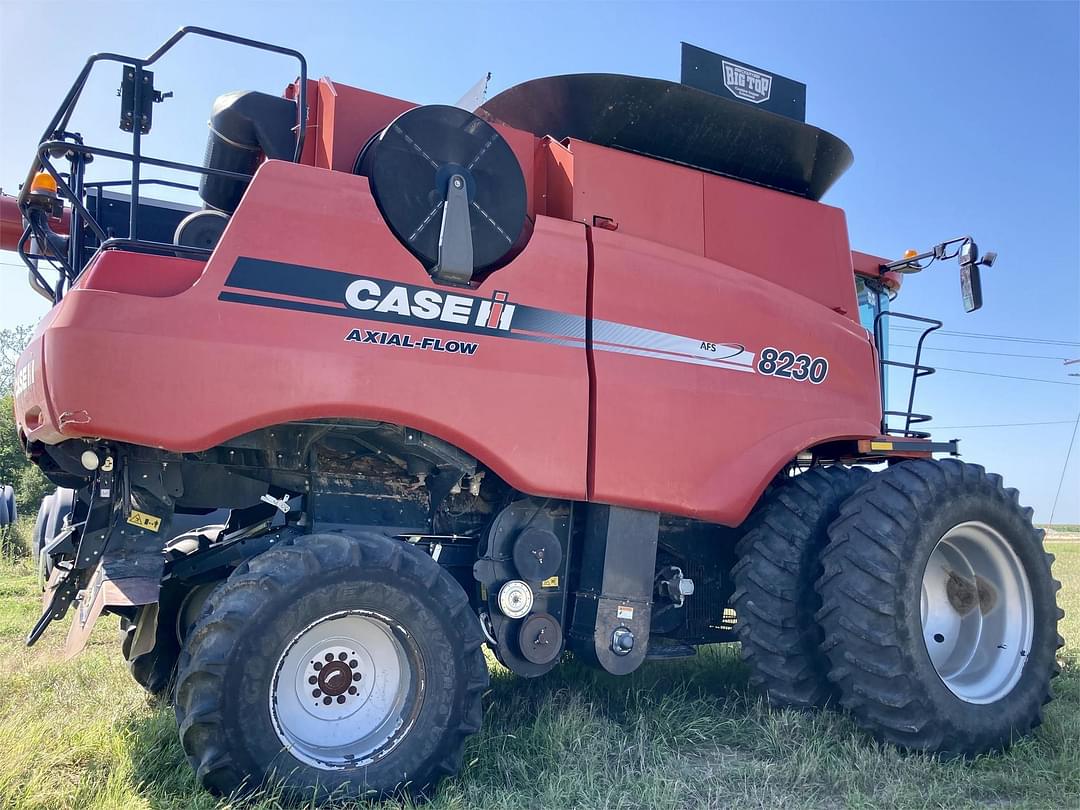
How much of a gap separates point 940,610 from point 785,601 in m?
1.14

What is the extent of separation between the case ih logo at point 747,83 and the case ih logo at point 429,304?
1.96 metres

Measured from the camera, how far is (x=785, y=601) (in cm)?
438

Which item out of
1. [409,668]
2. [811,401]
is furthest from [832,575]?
[409,668]

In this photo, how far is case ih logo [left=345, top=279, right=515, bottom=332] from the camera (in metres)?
3.56

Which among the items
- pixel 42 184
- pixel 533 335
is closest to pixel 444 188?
pixel 533 335

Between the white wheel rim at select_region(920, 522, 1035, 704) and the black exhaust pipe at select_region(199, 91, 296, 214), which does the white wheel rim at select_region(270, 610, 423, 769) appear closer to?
the black exhaust pipe at select_region(199, 91, 296, 214)

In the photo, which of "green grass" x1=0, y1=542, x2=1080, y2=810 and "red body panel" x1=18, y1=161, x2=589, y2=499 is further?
"green grass" x1=0, y1=542, x2=1080, y2=810

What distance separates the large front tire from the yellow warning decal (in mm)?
484

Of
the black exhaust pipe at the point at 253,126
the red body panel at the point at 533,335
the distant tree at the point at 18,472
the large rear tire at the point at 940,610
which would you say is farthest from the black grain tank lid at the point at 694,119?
the distant tree at the point at 18,472

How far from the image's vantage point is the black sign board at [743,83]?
4645 mm

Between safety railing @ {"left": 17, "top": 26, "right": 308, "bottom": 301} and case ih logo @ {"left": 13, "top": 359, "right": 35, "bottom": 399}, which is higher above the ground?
safety railing @ {"left": 17, "top": 26, "right": 308, "bottom": 301}

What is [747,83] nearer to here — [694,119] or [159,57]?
[694,119]

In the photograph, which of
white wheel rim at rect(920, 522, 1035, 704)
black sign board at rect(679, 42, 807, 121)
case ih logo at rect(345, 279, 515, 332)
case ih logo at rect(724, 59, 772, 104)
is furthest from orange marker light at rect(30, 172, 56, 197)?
white wheel rim at rect(920, 522, 1035, 704)

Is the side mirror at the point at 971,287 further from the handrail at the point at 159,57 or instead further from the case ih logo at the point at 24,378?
the case ih logo at the point at 24,378
